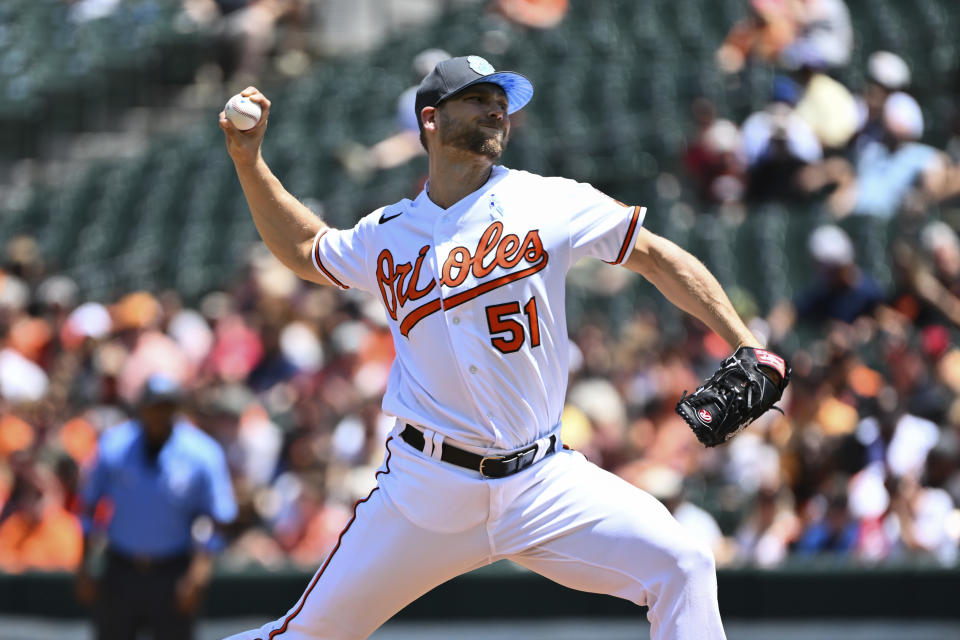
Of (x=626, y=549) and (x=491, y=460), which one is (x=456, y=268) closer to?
(x=491, y=460)

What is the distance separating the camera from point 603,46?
13.0 metres

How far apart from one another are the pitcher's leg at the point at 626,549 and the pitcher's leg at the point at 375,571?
0.19 m

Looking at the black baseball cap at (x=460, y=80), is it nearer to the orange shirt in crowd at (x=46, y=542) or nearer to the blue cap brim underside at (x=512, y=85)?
the blue cap brim underside at (x=512, y=85)

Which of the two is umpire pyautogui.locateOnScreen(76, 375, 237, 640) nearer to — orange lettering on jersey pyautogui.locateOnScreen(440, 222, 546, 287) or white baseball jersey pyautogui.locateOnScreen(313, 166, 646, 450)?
white baseball jersey pyautogui.locateOnScreen(313, 166, 646, 450)

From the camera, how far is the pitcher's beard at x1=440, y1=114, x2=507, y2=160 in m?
3.96

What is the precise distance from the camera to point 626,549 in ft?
12.6

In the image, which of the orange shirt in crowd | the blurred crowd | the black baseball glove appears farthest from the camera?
the orange shirt in crowd

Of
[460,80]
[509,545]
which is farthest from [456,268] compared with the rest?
[509,545]

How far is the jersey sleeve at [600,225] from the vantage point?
3934mm

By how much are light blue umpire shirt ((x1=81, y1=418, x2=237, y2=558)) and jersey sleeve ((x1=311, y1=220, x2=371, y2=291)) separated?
10.4 ft

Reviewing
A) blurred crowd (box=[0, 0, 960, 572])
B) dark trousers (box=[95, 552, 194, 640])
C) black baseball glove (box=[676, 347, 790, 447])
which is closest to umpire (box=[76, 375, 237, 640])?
dark trousers (box=[95, 552, 194, 640])

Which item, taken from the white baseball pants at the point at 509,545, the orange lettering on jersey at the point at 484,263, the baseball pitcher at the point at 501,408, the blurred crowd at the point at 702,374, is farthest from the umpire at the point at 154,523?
the orange lettering on jersey at the point at 484,263

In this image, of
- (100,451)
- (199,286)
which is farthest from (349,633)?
(199,286)

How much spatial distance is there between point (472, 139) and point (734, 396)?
97 cm
